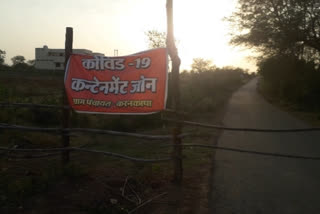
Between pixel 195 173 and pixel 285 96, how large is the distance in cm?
1991

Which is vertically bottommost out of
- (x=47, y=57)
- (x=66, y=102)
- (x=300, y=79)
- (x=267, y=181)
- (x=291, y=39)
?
(x=267, y=181)

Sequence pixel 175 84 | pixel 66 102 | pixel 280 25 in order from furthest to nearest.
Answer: pixel 280 25 < pixel 66 102 < pixel 175 84

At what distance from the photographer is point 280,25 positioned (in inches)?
Answer: 623

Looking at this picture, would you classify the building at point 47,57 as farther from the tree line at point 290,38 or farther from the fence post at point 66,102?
the fence post at point 66,102

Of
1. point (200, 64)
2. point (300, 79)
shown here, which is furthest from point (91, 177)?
point (200, 64)

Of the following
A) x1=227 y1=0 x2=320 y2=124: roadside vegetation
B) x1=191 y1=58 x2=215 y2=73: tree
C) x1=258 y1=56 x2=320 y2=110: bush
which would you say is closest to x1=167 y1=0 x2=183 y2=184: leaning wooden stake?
x1=227 y1=0 x2=320 y2=124: roadside vegetation

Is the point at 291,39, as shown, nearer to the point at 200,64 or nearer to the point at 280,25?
the point at 280,25

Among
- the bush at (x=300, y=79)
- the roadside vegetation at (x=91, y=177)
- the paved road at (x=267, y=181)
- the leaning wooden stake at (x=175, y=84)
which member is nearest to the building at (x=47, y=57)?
the bush at (x=300, y=79)

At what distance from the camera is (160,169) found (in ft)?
18.6

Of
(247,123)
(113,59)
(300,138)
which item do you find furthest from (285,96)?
(113,59)

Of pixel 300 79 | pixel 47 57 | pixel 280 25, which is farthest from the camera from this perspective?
pixel 47 57

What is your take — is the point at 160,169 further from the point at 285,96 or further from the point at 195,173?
the point at 285,96

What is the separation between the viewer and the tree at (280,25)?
1503cm

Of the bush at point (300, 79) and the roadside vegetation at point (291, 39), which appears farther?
the bush at point (300, 79)
